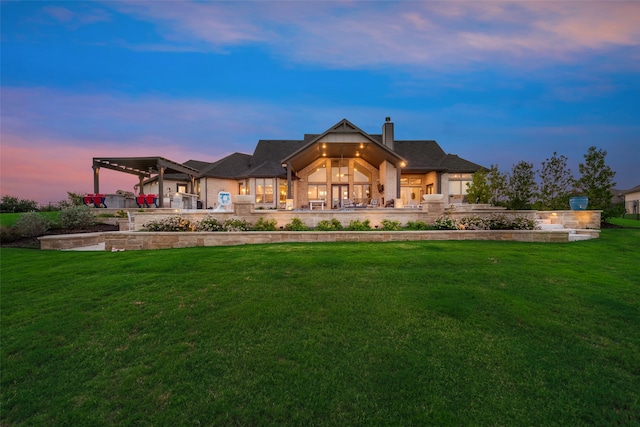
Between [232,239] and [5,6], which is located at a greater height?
[5,6]

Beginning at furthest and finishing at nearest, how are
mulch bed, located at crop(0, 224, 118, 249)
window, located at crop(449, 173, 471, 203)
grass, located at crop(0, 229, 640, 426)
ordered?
window, located at crop(449, 173, 471, 203) → mulch bed, located at crop(0, 224, 118, 249) → grass, located at crop(0, 229, 640, 426)

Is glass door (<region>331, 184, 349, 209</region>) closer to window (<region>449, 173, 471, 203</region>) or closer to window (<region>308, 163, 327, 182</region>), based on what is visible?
window (<region>308, 163, 327, 182</region>)

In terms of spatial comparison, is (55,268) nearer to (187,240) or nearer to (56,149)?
(187,240)

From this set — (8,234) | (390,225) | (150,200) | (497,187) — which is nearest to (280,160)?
(150,200)

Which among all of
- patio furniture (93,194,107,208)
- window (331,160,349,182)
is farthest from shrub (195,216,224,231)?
window (331,160,349,182)

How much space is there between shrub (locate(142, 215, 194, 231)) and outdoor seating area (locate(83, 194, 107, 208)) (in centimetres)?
953

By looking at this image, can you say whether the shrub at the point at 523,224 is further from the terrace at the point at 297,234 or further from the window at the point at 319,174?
the window at the point at 319,174

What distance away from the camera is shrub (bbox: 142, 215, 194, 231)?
10914 millimetres

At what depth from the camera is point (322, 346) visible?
11.3ft

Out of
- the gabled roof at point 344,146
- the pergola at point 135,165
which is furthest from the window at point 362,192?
the pergola at point 135,165

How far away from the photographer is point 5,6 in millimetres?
7742

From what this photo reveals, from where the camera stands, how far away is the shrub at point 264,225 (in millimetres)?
11534

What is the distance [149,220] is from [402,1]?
51.5 ft

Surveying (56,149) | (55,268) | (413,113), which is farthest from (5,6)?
(413,113)
